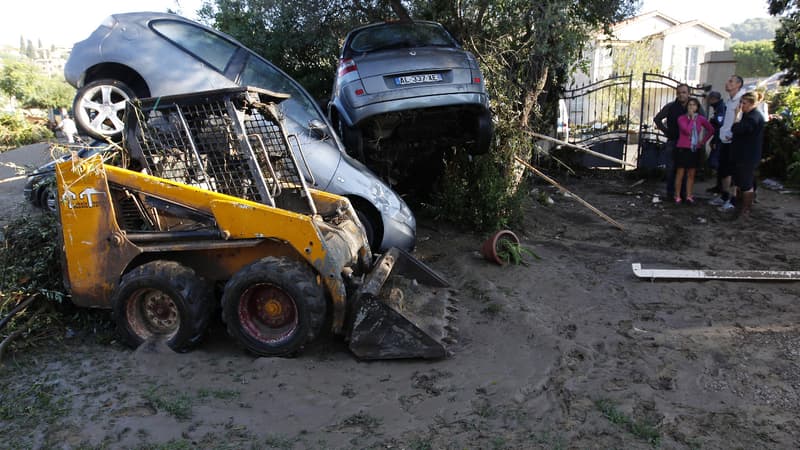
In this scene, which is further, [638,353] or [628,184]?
[628,184]

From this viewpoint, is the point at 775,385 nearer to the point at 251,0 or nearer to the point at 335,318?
the point at 335,318

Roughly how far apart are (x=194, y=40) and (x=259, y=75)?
29.2 inches

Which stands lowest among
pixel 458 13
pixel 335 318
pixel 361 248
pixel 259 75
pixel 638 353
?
pixel 638 353

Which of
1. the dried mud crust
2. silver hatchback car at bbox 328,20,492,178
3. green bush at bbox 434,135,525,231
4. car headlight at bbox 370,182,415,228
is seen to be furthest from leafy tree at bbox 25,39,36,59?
the dried mud crust

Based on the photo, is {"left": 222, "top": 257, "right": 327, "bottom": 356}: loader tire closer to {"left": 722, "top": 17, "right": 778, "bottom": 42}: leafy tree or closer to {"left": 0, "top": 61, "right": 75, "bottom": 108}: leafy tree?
{"left": 0, "top": 61, "right": 75, "bottom": 108}: leafy tree

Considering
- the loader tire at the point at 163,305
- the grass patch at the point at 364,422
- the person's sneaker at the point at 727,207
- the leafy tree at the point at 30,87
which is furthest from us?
the leafy tree at the point at 30,87

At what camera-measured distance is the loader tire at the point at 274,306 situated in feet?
13.7

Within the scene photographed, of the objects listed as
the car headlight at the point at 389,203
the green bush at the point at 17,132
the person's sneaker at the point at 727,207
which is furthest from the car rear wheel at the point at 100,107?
the green bush at the point at 17,132

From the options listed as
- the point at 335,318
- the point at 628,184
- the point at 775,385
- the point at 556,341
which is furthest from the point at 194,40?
the point at 628,184

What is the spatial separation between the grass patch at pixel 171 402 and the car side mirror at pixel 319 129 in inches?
123

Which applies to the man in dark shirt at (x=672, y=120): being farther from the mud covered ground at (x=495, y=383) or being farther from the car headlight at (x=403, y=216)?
the car headlight at (x=403, y=216)

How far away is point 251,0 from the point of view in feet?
30.3

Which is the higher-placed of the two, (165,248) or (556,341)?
(165,248)

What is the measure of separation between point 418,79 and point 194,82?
2.44 metres
